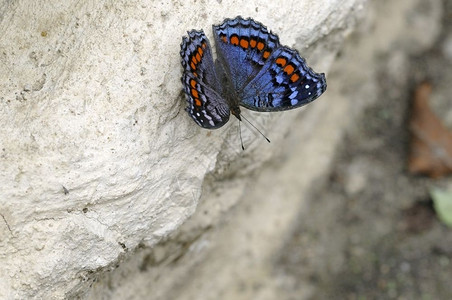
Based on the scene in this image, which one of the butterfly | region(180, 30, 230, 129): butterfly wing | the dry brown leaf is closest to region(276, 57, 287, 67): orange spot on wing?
the butterfly

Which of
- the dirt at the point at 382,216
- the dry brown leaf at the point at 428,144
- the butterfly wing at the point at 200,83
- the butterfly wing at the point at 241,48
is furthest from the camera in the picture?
the dry brown leaf at the point at 428,144

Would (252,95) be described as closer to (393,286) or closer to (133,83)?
(133,83)

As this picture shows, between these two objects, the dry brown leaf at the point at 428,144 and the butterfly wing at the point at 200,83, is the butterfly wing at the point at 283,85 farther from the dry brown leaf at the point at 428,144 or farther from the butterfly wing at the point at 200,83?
the dry brown leaf at the point at 428,144

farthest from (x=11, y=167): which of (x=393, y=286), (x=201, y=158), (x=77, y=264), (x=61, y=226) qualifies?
(x=393, y=286)

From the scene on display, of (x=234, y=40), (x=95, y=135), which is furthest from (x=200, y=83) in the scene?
(x=95, y=135)

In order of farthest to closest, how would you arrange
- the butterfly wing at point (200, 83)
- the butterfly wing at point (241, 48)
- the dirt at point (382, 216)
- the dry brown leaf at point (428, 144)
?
the dry brown leaf at point (428, 144)
the dirt at point (382, 216)
the butterfly wing at point (241, 48)
the butterfly wing at point (200, 83)

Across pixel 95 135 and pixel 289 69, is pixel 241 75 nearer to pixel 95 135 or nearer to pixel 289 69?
pixel 289 69

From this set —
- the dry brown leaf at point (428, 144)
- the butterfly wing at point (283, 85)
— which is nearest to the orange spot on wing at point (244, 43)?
the butterfly wing at point (283, 85)

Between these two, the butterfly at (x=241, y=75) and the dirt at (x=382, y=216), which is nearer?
the butterfly at (x=241, y=75)
